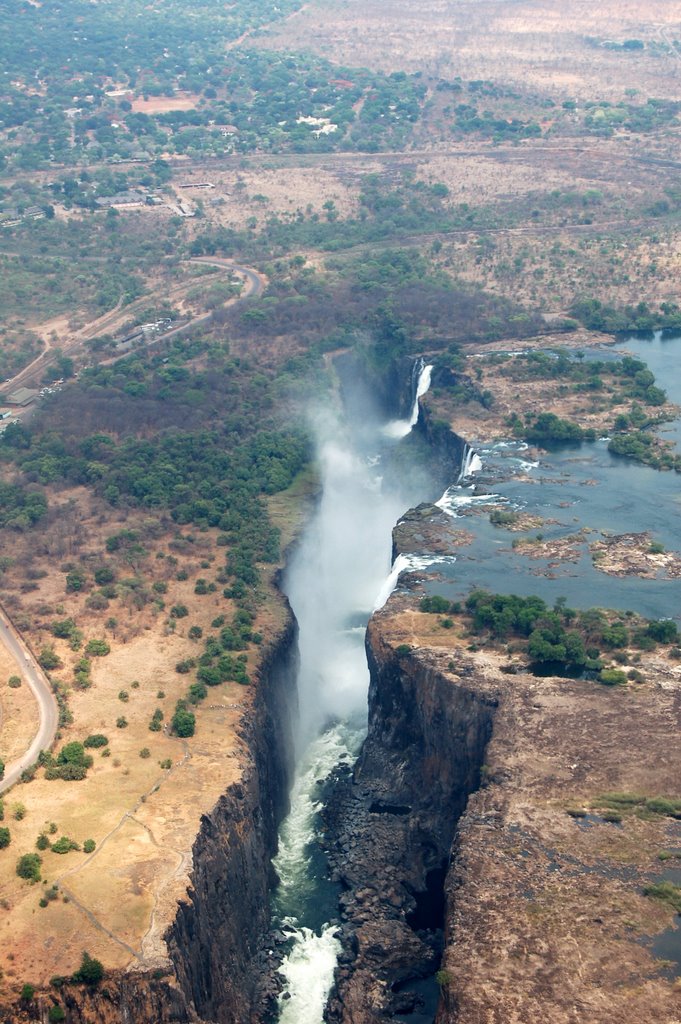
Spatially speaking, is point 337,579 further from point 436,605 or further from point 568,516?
point 436,605

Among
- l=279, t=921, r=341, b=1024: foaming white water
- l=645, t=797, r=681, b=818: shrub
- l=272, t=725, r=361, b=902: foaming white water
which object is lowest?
l=272, t=725, r=361, b=902: foaming white water

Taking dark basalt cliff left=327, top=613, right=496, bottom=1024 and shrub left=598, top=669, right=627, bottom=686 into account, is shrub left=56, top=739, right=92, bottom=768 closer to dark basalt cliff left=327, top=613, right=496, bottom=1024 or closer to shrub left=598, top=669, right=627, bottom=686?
dark basalt cliff left=327, top=613, right=496, bottom=1024

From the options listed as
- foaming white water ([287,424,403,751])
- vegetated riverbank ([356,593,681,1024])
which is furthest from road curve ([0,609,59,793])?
vegetated riverbank ([356,593,681,1024])

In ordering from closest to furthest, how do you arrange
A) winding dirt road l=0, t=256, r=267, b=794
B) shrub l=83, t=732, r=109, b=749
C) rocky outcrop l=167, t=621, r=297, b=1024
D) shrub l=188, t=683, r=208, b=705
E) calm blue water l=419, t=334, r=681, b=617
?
rocky outcrop l=167, t=621, r=297, b=1024 < winding dirt road l=0, t=256, r=267, b=794 < shrub l=83, t=732, r=109, b=749 < shrub l=188, t=683, r=208, b=705 < calm blue water l=419, t=334, r=681, b=617

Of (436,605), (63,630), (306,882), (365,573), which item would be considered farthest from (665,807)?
(365,573)

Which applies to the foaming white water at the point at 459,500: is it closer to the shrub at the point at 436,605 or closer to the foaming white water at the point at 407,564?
the foaming white water at the point at 407,564

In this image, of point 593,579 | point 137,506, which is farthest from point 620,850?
point 137,506
